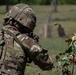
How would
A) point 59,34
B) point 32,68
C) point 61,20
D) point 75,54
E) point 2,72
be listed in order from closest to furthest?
1. point 2,72
2. point 75,54
3. point 32,68
4. point 59,34
5. point 61,20

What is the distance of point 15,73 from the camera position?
211 inches

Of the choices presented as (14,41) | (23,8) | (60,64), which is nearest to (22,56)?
A: (14,41)

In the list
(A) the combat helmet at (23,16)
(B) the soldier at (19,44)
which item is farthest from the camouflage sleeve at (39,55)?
(A) the combat helmet at (23,16)

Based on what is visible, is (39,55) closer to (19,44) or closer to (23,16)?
(19,44)

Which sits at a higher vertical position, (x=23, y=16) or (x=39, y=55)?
(x=23, y=16)

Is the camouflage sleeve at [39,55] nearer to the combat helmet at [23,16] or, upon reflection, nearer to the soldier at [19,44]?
the soldier at [19,44]

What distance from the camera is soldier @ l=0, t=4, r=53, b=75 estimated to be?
17.4ft

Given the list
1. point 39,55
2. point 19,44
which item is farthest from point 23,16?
point 39,55

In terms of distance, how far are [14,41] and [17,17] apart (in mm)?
265

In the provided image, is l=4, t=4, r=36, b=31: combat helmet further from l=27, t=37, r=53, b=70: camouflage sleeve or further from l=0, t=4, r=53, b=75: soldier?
l=27, t=37, r=53, b=70: camouflage sleeve

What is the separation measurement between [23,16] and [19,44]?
1.05ft

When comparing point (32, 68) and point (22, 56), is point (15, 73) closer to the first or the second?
point (22, 56)

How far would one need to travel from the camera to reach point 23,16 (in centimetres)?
542

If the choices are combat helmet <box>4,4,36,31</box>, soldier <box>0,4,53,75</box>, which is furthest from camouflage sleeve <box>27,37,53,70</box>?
combat helmet <box>4,4,36,31</box>
